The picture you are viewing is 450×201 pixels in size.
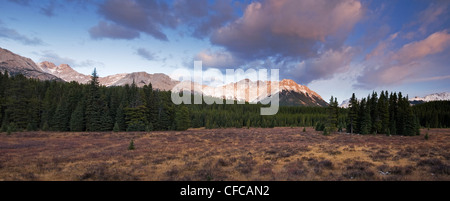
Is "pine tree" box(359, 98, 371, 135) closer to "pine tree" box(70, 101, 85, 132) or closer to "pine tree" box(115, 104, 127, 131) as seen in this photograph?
"pine tree" box(115, 104, 127, 131)

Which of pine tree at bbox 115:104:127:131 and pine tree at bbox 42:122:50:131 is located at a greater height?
pine tree at bbox 115:104:127:131

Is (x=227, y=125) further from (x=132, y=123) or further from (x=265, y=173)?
(x=265, y=173)

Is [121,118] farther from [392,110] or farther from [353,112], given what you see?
[392,110]

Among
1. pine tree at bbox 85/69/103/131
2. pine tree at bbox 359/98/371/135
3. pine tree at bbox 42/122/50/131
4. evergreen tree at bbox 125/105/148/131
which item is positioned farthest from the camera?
pine tree at bbox 359/98/371/135

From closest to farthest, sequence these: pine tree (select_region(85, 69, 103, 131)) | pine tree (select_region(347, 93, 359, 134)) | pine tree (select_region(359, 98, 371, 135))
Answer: pine tree (select_region(85, 69, 103, 131))
pine tree (select_region(359, 98, 371, 135))
pine tree (select_region(347, 93, 359, 134))

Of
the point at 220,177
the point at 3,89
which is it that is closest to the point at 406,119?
the point at 220,177

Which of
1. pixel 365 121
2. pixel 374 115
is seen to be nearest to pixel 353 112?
pixel 365 121

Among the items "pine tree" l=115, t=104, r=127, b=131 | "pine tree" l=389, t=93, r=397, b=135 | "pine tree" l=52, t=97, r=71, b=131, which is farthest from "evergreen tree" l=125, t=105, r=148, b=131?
"pine tree" l=389, t=93, r=397, b=135

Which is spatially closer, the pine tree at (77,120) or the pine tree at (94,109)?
the pine tree at (77,120)

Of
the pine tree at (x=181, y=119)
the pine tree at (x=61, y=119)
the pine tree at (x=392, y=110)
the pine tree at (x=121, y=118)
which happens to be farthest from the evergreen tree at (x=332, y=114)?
the pine tree at (x=61, y=119)

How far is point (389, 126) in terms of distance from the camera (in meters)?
53.4

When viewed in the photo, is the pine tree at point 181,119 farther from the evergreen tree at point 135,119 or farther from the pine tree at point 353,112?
the pine tree at point 353,112

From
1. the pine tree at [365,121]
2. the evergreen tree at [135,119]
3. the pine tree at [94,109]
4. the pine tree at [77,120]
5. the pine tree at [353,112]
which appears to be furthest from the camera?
the pine tree at [353,112]
